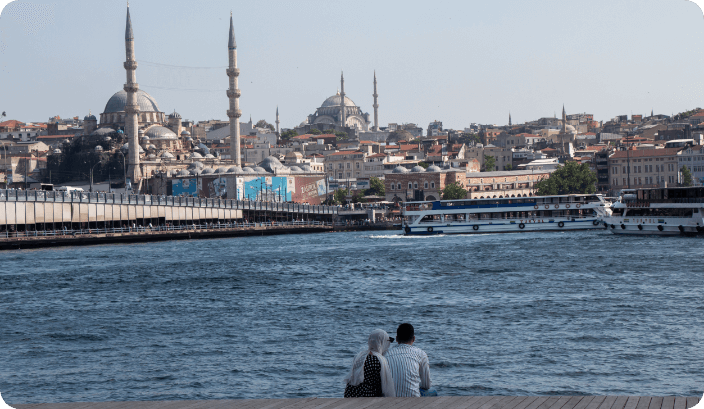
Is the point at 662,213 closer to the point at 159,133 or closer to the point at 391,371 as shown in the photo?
the point at 391,371

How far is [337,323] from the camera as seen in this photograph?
56.4 ft

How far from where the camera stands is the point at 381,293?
22.2 m

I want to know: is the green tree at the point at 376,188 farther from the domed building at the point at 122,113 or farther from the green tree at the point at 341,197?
the domed building at the point at 122,113

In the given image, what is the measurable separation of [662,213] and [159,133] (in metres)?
56.9

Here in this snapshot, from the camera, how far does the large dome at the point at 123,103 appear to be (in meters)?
92.5

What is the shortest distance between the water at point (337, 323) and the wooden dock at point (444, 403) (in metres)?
3.35

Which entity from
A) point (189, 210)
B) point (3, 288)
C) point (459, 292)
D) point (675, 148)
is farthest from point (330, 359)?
point (675, 148)

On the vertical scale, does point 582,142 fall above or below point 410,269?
above

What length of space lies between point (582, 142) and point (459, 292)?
89740mm

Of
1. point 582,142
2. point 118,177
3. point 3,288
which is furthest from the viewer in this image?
point 582,142

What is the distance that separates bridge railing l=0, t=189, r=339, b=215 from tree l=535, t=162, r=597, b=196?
662 inches

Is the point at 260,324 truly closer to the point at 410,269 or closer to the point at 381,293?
the point at 381,293

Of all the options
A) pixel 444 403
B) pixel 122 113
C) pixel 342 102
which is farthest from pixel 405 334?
pixel 342 102

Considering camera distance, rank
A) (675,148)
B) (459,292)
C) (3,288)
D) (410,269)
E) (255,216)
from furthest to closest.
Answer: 1. (675,148)
2. (255,216)
3. (410,269)
4. (3,288)
5. (459,292)
